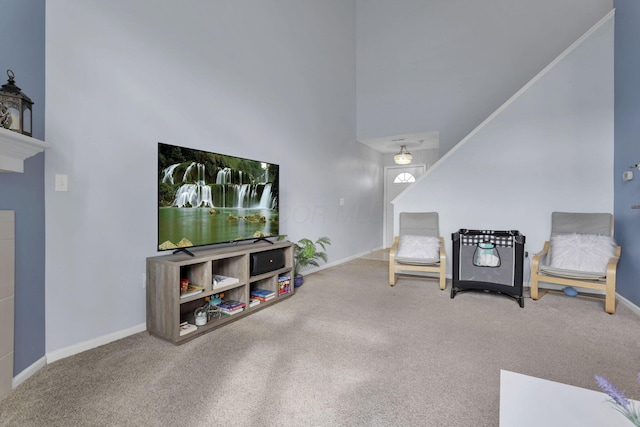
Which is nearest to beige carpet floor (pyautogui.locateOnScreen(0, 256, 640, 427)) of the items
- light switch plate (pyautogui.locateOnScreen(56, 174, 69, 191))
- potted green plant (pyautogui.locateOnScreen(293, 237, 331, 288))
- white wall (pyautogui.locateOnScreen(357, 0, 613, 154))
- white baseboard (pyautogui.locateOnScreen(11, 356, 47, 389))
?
white baseboard (pyautogui.locateOnScreen(11, 356, 47, 389))

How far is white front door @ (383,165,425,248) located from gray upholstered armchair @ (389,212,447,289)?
272 centimetres

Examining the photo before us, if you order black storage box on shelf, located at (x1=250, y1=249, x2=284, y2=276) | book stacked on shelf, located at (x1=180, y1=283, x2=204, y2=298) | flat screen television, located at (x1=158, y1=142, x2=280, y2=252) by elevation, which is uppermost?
flat screen television, located at (x1=158, y1=142, x2=280, y2=252)

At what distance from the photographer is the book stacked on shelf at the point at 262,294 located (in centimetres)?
293

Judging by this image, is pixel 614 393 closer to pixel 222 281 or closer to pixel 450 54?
pixel 222 281

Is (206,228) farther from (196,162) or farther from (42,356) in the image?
(42,356)

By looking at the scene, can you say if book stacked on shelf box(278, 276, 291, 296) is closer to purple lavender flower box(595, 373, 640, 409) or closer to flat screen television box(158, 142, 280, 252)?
flat screen television box(158, 142, 280, 252)

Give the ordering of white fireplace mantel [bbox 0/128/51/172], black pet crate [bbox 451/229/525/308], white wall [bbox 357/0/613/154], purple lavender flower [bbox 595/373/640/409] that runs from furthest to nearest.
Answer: white wall [bbox 357/0/613/154], black pet crate [bbox 451/229/525/308], white fireplace mantel [bbox 0/128/51/172], purple lavender flower [bbox 595/373/640/409]

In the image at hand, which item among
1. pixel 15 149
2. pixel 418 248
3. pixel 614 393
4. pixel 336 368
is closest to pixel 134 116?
pixel 15 149

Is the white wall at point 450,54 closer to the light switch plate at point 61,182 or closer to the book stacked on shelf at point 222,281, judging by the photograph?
the book stacked on shelf at point 222,281

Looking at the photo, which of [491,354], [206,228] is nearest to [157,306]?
[206,228]

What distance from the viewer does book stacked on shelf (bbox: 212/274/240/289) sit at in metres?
2.48

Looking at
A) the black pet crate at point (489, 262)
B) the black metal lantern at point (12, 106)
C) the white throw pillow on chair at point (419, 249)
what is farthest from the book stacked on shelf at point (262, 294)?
the black metal lantern at point (12, 106)

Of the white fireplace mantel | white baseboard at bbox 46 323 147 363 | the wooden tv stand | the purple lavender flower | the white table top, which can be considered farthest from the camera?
the wooden tv stand

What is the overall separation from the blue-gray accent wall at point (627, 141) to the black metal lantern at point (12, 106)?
462cm
